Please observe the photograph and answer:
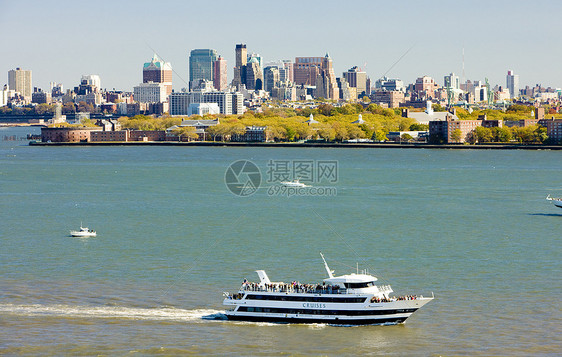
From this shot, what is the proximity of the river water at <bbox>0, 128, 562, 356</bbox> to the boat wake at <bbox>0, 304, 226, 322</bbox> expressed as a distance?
46mm

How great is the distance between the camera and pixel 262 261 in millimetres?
27344

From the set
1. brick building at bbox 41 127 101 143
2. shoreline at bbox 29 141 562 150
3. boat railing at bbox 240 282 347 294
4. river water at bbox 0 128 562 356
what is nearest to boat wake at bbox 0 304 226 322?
river water at bbox 0 128 562 356

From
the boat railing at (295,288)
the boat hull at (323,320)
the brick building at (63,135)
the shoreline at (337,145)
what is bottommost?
the boat hull at (323,320)

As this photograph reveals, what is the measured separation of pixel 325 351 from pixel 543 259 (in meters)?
11.9

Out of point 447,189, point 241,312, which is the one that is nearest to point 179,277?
point 241,312

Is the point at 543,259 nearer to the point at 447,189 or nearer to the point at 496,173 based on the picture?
the point at 447,189

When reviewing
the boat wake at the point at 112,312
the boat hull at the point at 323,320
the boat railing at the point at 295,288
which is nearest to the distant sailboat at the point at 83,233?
the boat wake at the point at 112,312

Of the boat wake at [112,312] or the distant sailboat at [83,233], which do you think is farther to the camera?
the distant sailboat at [83,233]

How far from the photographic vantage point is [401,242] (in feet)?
104

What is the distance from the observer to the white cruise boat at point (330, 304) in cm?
2030

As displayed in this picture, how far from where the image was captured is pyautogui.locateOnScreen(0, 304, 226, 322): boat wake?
20953mm

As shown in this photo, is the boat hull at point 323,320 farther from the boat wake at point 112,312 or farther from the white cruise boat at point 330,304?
the boat wake at point 112,312

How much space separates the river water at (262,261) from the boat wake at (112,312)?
0.05 meters

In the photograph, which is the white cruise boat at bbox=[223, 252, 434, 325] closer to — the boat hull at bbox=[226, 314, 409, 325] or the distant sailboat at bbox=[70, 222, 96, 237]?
the boat hull at bbox=[226, 314, 409, 325]
